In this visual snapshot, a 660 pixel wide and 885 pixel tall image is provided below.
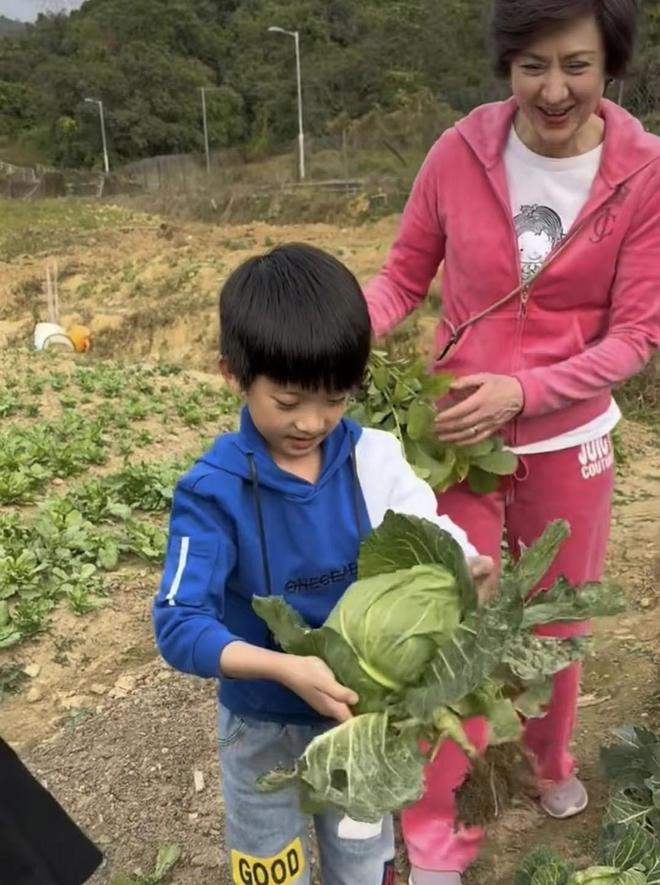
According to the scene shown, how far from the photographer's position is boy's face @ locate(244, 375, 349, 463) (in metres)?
1.63

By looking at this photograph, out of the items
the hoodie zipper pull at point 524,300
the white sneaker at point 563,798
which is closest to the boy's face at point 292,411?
the hoodie zipper pull at point 524,300

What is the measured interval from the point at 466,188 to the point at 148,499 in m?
3.58

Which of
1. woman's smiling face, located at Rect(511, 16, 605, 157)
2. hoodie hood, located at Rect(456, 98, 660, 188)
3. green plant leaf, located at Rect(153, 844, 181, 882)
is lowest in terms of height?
green plant leaf, located at Rect(153, 844, 181, 882)

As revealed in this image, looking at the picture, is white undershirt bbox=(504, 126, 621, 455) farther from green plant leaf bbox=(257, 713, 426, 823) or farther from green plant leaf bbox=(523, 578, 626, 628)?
green plant leaf bbox=(257, 713, 426, 823)

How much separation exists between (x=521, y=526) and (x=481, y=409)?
1.50 feet

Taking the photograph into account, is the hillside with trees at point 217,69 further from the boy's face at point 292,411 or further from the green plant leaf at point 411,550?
the green plant leaf at point 411,550

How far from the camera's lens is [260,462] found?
170cm

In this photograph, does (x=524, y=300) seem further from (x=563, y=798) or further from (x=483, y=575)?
(x=563, y=798)

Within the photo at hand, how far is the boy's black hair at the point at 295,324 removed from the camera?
1.60 meters

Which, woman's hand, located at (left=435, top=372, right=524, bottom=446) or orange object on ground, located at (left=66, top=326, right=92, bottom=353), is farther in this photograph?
orange object on ground, located at (left=66, top=326, right=92, bottom=353)

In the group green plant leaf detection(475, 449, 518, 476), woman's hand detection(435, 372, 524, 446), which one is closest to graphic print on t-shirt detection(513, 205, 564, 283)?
woman's hand detection(435, 372, 524, 446)

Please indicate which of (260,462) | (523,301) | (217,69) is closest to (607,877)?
(260,462)

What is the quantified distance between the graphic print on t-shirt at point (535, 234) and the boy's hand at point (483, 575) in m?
0.76

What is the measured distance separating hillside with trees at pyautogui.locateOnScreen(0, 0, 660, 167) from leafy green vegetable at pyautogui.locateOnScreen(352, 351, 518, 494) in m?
39.1
